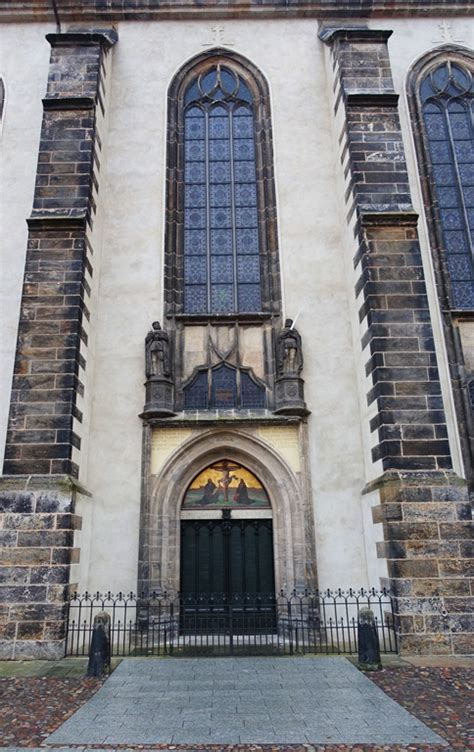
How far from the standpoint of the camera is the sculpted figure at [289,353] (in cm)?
1049

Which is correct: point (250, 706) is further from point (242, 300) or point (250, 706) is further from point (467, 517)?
point (242, 300)

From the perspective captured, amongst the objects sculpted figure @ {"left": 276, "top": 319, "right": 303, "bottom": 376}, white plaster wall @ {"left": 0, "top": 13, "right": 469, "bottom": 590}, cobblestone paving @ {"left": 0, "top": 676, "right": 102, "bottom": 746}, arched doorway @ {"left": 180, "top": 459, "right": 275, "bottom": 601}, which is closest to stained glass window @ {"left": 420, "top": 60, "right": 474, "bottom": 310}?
white plaster wall @ {"left": 0, "top": 13, "right": 469, "bottom": 590}

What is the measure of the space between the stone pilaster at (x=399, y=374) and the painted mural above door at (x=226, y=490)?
7.36 ft

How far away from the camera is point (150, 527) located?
9.70 meters

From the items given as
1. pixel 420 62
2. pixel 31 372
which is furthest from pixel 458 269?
pixel 31 372

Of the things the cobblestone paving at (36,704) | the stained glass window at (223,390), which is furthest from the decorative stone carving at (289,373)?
the cobblestone paving at (36,704)

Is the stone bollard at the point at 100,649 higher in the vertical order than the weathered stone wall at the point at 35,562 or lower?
lower

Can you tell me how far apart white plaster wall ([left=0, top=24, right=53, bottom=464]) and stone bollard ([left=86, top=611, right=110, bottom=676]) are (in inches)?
163

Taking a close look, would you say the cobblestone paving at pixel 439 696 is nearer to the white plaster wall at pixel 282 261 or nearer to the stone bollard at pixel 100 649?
the white plaster wall at pixel 282 261

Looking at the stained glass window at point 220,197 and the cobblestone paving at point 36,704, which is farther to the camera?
the stained glass window at point 220,197

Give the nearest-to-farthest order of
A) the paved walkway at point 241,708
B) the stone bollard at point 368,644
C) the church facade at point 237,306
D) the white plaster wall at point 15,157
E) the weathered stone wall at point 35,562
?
the paved walkway at point 241,708 < the stone bollard at point 368,644 < the weathered stone wall at point 35,562 < the church facade at point 237,306 < the white plaster wall at point 15,157

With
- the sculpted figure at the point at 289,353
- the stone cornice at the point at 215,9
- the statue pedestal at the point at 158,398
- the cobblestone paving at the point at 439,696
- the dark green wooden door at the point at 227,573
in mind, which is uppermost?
the stone cornice at the point at 215,9

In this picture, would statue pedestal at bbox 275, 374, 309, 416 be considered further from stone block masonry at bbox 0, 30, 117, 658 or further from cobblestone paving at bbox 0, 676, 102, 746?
cobblestone paving at bbox 0, 676, 102, 746

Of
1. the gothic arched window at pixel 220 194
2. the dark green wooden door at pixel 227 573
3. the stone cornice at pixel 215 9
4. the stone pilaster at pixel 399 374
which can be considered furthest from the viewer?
the stone cornice at pixel 215 9
